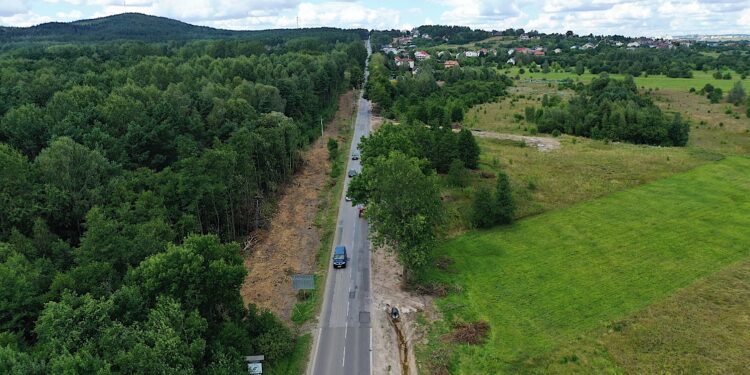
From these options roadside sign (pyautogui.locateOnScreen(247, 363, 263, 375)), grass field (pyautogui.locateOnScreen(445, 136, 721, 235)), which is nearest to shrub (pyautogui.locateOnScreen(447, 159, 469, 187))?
grass field (pyautogui.locateOnScreen(445, 136, 721, 235))

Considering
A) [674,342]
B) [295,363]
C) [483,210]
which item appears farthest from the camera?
[483,210]

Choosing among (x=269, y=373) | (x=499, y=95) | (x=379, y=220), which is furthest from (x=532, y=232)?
(x=499, y=95)

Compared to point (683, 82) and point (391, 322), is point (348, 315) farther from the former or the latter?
point (683, 82)

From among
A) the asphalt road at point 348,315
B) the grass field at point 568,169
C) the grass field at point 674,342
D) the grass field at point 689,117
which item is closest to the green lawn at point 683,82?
the grass field at point 689,117

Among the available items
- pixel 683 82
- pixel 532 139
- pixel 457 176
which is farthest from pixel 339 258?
pixel 683 82

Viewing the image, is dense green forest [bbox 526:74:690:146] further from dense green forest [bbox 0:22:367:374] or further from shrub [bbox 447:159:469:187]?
dense green forest [bbox 0:22:367:374]

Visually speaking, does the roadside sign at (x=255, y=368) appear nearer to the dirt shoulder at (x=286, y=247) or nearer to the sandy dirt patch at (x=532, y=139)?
the dirt shoulder at (x=286, y=247)

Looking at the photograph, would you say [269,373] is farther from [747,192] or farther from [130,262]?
[747,192]
